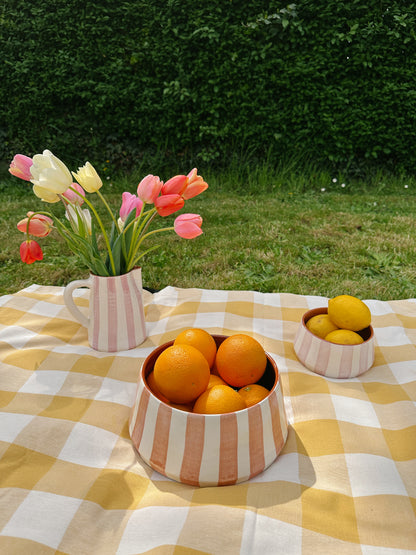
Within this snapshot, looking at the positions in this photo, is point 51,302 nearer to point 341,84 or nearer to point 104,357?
point 104,357

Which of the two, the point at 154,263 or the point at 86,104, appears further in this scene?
the point at 86,104

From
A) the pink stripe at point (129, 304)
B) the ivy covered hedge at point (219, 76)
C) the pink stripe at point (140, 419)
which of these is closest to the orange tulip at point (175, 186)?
the pink stripe at point (129, 304)

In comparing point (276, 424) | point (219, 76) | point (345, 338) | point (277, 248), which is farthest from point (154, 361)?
point (219, 76)

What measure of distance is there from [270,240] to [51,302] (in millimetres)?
1508

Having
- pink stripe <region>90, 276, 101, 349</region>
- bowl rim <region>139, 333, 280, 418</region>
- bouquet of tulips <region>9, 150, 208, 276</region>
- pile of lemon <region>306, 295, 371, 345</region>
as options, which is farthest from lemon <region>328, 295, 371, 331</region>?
pink stripe <region>90, 276, 101, 349</region>

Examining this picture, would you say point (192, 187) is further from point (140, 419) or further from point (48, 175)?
point (140, 419)

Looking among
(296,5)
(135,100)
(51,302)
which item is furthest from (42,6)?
(51,302)

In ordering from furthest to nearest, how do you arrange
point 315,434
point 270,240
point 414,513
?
point 270,240 < point 315,434 < point 414,513

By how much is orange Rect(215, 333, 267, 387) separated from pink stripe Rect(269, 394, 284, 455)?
0.08m

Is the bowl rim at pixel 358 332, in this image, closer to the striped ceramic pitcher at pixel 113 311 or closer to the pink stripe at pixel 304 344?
the pink stripe at pixel 304 344

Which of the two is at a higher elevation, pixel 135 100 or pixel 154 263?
pixel 135 100

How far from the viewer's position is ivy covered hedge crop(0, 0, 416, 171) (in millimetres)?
4133

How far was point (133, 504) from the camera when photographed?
740mm

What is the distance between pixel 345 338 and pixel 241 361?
366mm
